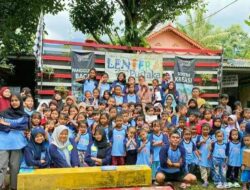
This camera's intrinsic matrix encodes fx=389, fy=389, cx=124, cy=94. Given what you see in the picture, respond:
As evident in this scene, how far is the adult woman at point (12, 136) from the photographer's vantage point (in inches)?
225

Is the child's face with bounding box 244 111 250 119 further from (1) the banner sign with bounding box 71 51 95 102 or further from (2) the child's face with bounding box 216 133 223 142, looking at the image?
(1) the banner sign with bounding box 71 51 95 102

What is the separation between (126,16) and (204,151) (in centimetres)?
688

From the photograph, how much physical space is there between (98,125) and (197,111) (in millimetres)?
2378

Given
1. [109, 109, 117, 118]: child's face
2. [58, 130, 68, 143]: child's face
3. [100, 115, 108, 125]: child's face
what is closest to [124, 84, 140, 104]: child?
[109, 109, 117, 118]: child's face

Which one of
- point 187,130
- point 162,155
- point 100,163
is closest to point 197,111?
point 187,130

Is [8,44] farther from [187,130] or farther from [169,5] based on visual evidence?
[187,130]

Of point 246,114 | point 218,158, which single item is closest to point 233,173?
point 218,158

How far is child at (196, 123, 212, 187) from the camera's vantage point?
697 cm

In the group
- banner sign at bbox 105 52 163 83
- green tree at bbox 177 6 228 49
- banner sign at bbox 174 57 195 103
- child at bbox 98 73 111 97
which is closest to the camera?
child at bbox 98 73 111 97

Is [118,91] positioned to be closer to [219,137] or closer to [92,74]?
[92,74]

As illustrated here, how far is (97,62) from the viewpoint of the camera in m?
10.7

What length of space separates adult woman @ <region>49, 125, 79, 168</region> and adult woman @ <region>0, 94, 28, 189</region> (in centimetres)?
44

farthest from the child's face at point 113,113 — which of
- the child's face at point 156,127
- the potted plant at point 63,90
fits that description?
the potted plant at point 63,90

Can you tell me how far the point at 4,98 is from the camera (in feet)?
20.3
